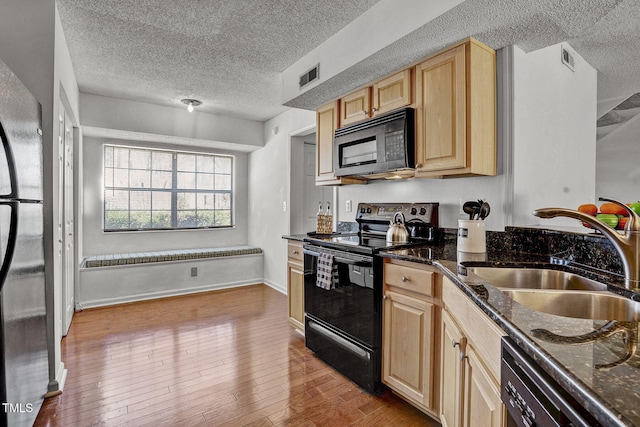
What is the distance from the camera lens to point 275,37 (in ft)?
8.40

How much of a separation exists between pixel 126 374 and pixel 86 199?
290 cm

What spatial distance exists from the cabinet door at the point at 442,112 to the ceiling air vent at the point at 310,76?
842mm

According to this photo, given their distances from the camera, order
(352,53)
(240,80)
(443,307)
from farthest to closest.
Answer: (240,80) < (352,53) < (443,307)

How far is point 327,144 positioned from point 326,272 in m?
1.24

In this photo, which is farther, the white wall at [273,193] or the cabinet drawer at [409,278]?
the white wall at [273,193]

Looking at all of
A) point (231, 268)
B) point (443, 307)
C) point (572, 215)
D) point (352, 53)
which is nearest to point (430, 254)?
point (443, 307)

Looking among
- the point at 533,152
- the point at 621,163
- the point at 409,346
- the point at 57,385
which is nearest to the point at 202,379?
the point at 57,385

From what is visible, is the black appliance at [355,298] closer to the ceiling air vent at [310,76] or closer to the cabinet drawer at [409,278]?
the cabinet drawer at [409,278]

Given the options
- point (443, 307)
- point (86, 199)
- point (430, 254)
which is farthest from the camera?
point (86, 199)

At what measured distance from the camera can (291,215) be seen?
441cm

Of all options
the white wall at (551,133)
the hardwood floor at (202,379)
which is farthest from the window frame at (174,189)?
the white wall at (551,133)

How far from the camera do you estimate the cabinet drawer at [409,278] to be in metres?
1.75

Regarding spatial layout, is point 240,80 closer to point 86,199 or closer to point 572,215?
point 86,199

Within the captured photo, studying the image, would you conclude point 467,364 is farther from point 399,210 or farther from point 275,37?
point 275,37
